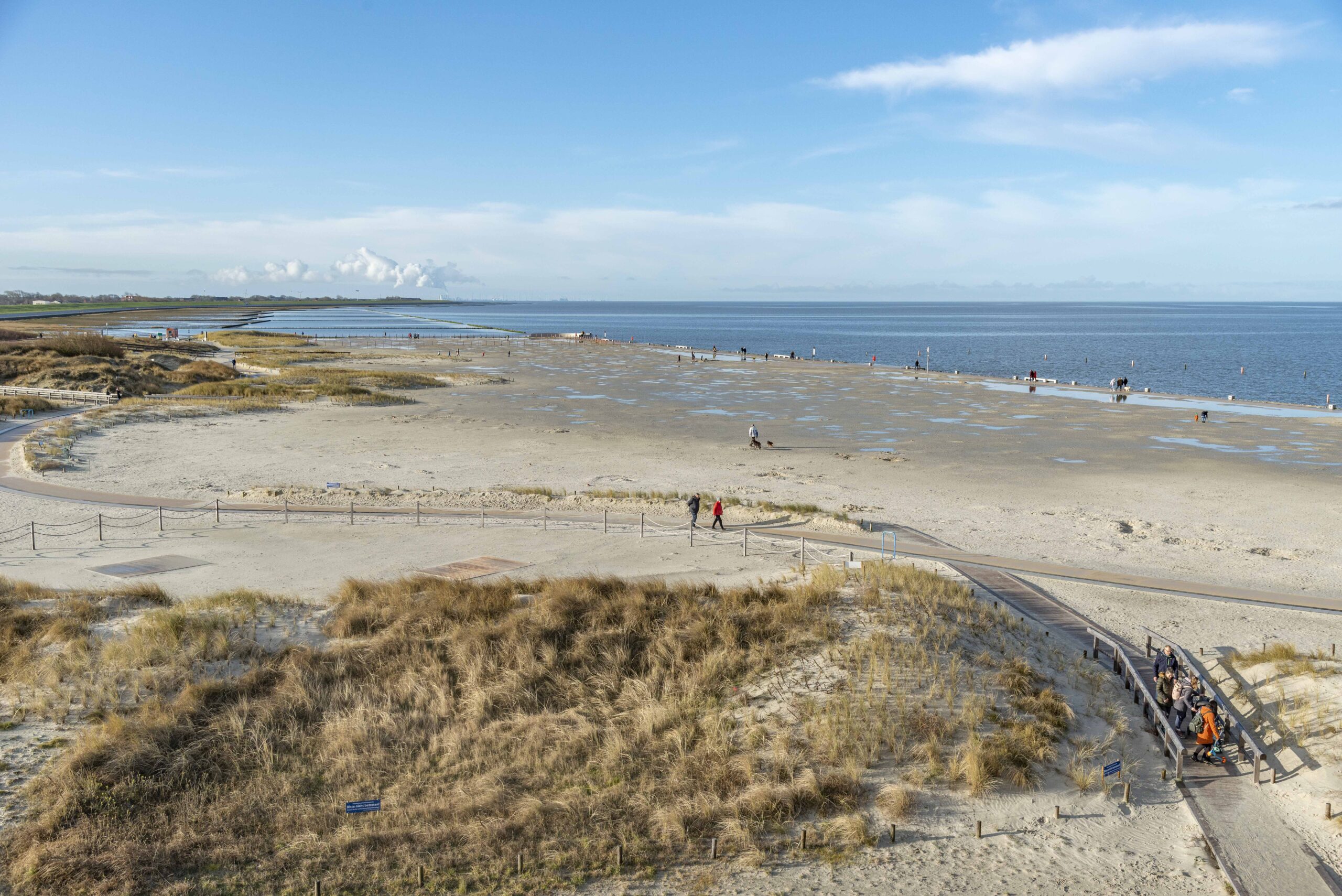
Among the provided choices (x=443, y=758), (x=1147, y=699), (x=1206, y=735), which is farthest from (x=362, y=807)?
(x=1147, y=699)

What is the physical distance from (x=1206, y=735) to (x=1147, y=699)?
1.30m

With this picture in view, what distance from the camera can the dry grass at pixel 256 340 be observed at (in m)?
114

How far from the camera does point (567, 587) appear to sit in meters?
16.9

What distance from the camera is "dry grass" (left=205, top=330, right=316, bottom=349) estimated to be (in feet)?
375

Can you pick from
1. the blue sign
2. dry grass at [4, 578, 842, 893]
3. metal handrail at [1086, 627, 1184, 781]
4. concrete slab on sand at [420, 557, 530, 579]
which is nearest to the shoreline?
metal handrail at [1086, 627, 1184, 781]

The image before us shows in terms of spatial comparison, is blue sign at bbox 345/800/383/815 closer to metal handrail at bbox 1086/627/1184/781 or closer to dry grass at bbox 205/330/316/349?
metal handrail at bbox 1086/627/1184/781

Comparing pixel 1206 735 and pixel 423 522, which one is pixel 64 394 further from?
pixel 1206 735

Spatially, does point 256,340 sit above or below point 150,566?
above

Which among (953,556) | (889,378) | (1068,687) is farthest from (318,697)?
(889,378)

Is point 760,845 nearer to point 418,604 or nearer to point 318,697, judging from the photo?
point 318,697

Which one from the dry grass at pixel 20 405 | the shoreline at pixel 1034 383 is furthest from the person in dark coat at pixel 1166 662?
the dry grass at pixel 20 405

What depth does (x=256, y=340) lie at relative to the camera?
12550 centimetres

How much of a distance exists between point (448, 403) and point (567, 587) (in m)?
44.8

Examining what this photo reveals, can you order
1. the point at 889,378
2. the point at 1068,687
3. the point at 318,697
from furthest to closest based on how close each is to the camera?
the point at 889,378 < the point at 1068,687 < the point at 318,697
